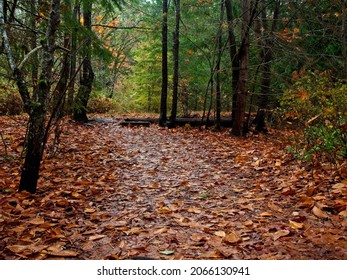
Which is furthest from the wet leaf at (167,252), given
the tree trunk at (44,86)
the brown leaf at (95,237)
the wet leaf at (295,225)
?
the tree trunk at (44,86)

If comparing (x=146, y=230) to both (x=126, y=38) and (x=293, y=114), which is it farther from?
(x=126, y=38)

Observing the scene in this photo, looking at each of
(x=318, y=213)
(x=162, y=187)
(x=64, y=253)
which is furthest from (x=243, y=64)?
(x=64, y=253)

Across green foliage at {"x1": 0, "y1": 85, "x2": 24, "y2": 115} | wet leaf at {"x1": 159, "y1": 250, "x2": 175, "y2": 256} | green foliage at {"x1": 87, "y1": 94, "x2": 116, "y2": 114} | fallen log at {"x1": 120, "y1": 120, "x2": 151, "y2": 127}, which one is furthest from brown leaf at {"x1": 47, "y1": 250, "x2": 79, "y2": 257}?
green foliage at {"x1": 87, "y1": 94, "x2": 116, "y2": 114}

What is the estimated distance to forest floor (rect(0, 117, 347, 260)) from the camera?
2785 millimetres

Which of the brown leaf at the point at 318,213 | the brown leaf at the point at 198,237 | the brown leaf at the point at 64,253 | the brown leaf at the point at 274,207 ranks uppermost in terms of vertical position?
the brown leaf at the point at 318,213

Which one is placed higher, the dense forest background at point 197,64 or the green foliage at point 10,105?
the dense forest background at point 197,64

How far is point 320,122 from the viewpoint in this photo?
5219mm

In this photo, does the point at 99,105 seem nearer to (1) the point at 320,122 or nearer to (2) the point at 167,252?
(1) the point at 320,122

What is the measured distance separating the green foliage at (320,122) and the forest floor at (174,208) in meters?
0.29

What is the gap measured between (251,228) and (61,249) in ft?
6.25

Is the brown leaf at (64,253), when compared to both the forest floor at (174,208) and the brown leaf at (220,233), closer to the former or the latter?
the forest floor at (174,208)

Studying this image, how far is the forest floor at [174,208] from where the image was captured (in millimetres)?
2785

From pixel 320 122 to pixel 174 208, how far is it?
3.03 metres

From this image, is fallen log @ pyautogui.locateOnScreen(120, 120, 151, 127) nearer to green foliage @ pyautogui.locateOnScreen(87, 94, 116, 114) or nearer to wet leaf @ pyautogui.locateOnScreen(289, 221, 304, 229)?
green foliage @ pyautogui.locateOnScreen(87, 94, 116, 114)
